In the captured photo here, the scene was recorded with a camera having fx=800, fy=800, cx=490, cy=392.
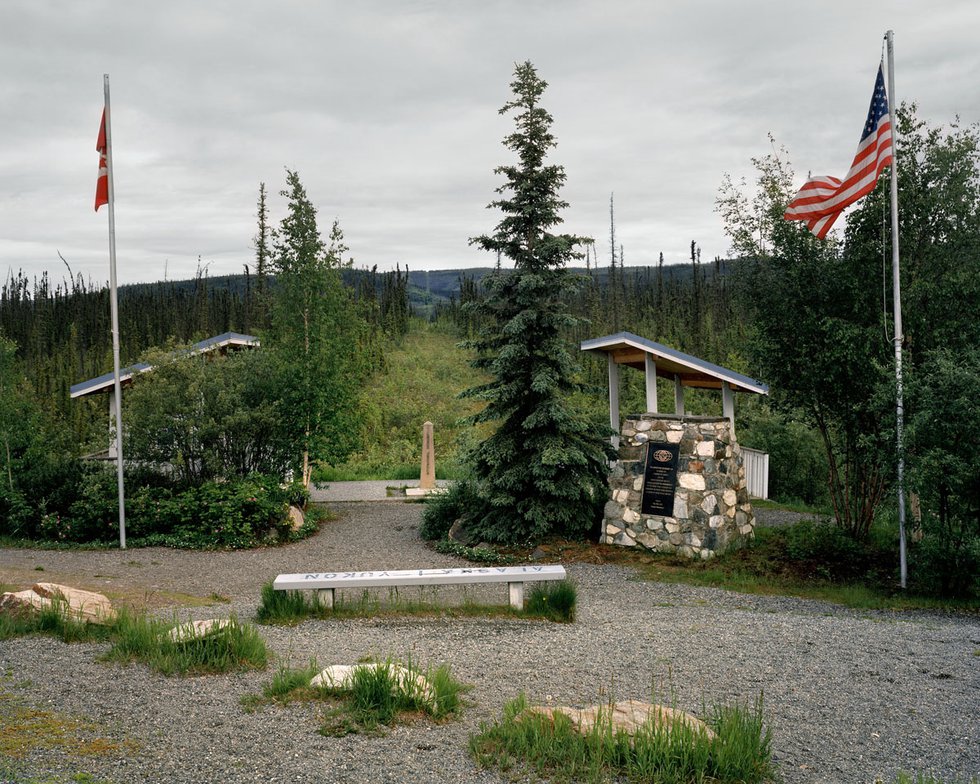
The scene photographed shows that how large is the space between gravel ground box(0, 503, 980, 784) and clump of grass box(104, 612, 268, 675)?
0.50 ft

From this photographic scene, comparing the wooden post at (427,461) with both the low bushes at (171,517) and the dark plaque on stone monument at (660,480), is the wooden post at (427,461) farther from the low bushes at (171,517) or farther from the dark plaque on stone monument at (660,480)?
the dark plaque on stone monument at (660,480)

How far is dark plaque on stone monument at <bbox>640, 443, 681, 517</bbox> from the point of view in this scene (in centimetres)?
1149

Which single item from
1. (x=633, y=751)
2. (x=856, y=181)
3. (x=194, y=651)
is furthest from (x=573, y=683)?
(x=856, y=181)

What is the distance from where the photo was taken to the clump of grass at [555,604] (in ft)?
25.1

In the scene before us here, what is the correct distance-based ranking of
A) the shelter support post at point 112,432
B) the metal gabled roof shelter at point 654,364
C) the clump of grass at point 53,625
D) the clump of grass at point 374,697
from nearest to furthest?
1. the clump of grass at point 374,697
2. the clump of grass at point 53,625
3. the metal gabled roof shelter at point 654,364
4. the shelter support post at point 112,432

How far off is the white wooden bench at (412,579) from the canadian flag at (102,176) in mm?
7258

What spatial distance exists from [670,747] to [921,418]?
6081mm

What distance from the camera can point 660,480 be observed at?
11.6 meters

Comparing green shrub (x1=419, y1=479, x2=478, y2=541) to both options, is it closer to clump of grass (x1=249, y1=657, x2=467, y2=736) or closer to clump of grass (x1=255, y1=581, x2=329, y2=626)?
clump of grass (x1=255, y1=581, x2=329, y2=626)

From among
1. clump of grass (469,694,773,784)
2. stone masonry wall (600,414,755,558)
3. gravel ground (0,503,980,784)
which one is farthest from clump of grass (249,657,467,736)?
stone masonry wall (600,414,755,558)

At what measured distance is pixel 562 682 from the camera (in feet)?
18.2

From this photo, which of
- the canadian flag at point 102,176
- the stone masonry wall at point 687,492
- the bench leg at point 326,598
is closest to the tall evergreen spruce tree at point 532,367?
the stone masonry wall at point 687,492

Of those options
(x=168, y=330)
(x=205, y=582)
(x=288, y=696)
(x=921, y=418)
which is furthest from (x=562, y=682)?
(x=168, y=330)

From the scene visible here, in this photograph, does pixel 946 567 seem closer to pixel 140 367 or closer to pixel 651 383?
pixel 651 383
